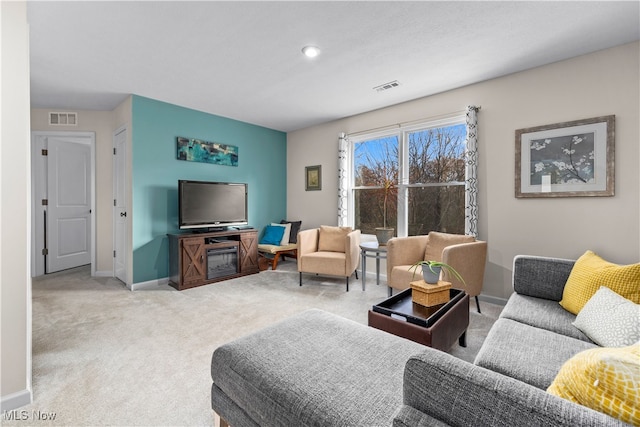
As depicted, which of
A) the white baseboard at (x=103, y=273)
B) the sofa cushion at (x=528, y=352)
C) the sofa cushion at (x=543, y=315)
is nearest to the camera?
the sofa cushion at (x=528, y=352)

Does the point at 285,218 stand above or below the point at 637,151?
below

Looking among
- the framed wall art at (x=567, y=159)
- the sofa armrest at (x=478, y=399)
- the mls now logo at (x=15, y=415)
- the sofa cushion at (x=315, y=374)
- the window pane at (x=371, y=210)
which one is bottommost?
the mls now logo at (x=15, y=415)

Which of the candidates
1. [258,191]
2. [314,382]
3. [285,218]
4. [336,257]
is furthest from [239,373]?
[285,218]

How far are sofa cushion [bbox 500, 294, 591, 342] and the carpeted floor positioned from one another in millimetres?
482

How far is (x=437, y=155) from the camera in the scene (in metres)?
3.82

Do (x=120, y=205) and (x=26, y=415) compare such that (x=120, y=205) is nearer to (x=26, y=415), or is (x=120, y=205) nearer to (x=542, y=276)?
(x=26, y=415)

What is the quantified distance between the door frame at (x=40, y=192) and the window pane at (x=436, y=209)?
4688 mm

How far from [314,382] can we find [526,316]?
149cm

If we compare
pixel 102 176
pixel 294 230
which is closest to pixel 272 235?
pixel 294 230

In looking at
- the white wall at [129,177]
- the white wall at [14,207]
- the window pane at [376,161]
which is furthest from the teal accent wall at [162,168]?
the white wall at [14,207]

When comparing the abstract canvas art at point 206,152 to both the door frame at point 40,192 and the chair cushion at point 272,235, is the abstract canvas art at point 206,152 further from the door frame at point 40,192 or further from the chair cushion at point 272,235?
the door frame at point 40,192

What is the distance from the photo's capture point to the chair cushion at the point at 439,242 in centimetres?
318

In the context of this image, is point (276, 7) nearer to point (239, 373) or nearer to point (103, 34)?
point (103, 34)

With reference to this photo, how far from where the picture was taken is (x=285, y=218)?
5.64 metres
